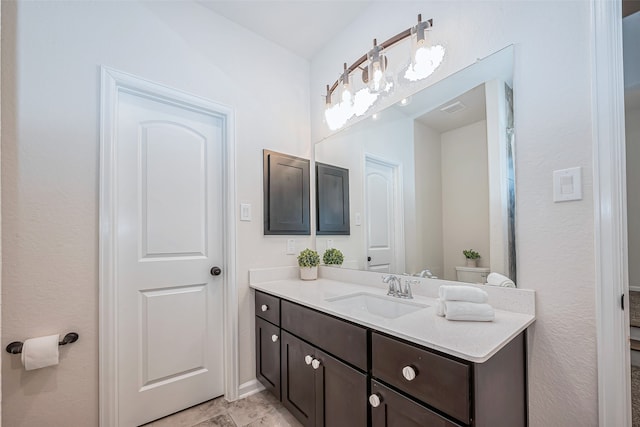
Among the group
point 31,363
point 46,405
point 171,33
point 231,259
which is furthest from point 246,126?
point 46,405

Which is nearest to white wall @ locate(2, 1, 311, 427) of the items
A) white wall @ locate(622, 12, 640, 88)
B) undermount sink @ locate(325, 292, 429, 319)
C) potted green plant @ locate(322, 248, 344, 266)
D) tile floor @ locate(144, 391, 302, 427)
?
tile floor @ locate(144, 391, 302, 427)

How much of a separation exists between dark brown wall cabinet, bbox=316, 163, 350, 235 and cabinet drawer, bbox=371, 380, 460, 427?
1164 millimetres

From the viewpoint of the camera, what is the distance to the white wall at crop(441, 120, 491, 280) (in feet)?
4.25

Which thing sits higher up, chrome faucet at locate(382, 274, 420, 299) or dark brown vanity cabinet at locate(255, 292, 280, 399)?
chrome faucet at locate(382, 274, 420, 299)

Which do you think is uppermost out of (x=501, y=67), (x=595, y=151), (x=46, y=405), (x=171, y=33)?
(x=171, y=33)

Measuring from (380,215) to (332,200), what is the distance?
0.48 m

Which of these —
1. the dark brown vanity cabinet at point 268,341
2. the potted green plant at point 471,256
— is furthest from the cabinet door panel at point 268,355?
the potted green plant at point 471,256

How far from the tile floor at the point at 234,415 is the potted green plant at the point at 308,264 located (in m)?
0.85

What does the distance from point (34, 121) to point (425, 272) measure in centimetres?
210

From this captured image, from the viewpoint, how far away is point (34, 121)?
4.25ft

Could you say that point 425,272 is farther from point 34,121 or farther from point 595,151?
point 34,121

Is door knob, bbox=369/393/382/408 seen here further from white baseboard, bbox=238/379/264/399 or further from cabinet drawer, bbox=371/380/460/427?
white baseboard, bbox=238/379/264/399

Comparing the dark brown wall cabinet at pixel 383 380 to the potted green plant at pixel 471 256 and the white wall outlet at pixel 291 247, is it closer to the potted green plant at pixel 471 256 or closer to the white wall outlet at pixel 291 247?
the potted green plant at pixel 471 256

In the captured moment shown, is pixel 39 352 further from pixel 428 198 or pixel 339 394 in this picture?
pixel 428 198
